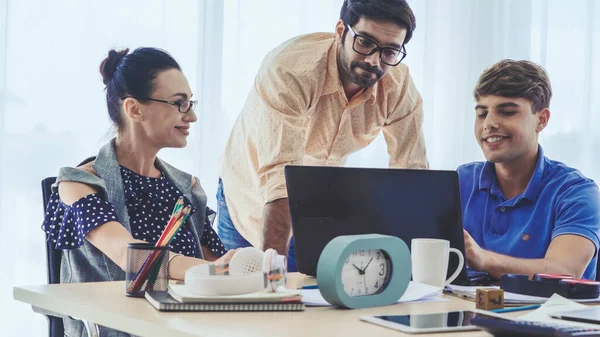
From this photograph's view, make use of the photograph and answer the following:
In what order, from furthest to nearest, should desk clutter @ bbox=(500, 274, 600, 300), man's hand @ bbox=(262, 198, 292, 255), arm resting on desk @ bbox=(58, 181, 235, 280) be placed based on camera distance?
man's hand @ bbox=(262, 198, 292, 255) < arm resting on desk @ bbox=(58, 181, 235, 280) < desk clutter @ bbox=(500, 274, 600, 300)

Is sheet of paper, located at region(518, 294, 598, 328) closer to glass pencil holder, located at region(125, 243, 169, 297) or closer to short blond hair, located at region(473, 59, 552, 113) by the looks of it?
glass pencil holder, located at region(125, 243, 169, 297)

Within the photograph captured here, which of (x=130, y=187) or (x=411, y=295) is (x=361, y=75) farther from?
(x=411, y=295)

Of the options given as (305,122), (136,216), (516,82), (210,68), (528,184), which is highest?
(210,68)

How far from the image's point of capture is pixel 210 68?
3.15 m

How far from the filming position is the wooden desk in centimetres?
103

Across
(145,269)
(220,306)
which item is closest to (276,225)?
(145,269)

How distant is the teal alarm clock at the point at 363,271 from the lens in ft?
3.95

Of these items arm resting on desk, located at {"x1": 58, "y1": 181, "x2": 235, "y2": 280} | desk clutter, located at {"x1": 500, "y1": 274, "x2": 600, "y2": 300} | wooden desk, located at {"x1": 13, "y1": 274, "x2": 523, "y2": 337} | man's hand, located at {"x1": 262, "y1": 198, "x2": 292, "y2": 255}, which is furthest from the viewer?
man's hand, located at {"x1": 262, "y1": 198, "x2": 292, "y2": 255}

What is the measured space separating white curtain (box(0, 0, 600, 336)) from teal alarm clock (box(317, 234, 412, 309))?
106 cm

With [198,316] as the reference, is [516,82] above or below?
above

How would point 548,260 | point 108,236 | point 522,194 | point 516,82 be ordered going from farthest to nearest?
point 516,82, point 522,194, point 548,260, point 108,236

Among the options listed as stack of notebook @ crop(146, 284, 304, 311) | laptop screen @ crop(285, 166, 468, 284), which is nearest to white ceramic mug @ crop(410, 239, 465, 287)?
laptop screen @ crop(285, 166, 468, 284)

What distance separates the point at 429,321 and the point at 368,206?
1.45 ft

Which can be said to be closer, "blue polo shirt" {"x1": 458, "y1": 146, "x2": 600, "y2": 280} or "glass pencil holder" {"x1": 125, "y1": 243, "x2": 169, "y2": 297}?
"glass pencil holder" {"x1": 125, "y1": 243, "x2": 169, "y2": 297}
